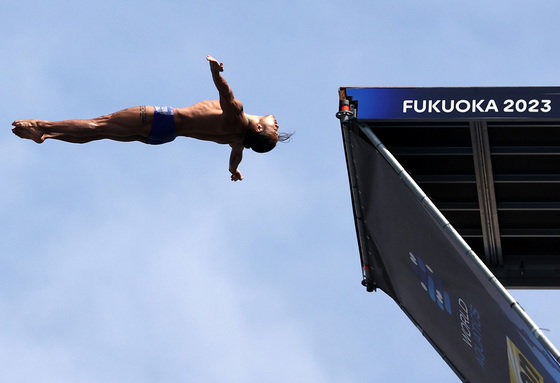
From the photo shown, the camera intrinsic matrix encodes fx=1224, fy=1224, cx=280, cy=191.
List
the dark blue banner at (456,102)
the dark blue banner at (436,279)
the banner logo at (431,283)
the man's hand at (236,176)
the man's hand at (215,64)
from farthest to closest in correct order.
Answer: the banner logo at (431,283) < the dark blue banner at (456,102) < the man's hand at (236,176) < the dark blue banner at (436,279) < the man's hand at (215,64)

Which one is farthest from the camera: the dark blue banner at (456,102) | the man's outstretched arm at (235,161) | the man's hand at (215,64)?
the dark blue banner at (456,102)

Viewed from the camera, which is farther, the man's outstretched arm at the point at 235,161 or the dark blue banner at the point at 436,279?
the man's outstretched arm at the point at 235,161

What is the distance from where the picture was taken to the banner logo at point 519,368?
19.7m

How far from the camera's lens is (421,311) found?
25.9 metres

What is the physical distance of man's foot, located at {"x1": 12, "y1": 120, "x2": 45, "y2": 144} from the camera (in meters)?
19.3

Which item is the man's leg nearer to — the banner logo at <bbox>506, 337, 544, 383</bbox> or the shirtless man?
the shirtless man

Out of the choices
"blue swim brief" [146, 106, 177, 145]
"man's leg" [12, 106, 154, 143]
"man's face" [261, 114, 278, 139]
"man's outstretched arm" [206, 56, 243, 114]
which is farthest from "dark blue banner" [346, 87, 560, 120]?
"man's leg" [12, 106, 154, 143]

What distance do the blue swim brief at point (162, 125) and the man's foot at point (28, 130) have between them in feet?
5.96

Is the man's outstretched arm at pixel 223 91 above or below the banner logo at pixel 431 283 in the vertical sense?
above

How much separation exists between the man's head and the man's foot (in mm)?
3431

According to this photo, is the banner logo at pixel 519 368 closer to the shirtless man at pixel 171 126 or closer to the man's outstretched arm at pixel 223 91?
the shirtless man at pixel 171 126

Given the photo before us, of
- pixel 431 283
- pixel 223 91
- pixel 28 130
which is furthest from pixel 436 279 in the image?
pixel 28 130

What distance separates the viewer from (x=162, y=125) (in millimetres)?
Result: 19891

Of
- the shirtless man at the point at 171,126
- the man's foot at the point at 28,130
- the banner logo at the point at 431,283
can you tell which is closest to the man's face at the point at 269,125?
the shirtless man at the point at 171,126
